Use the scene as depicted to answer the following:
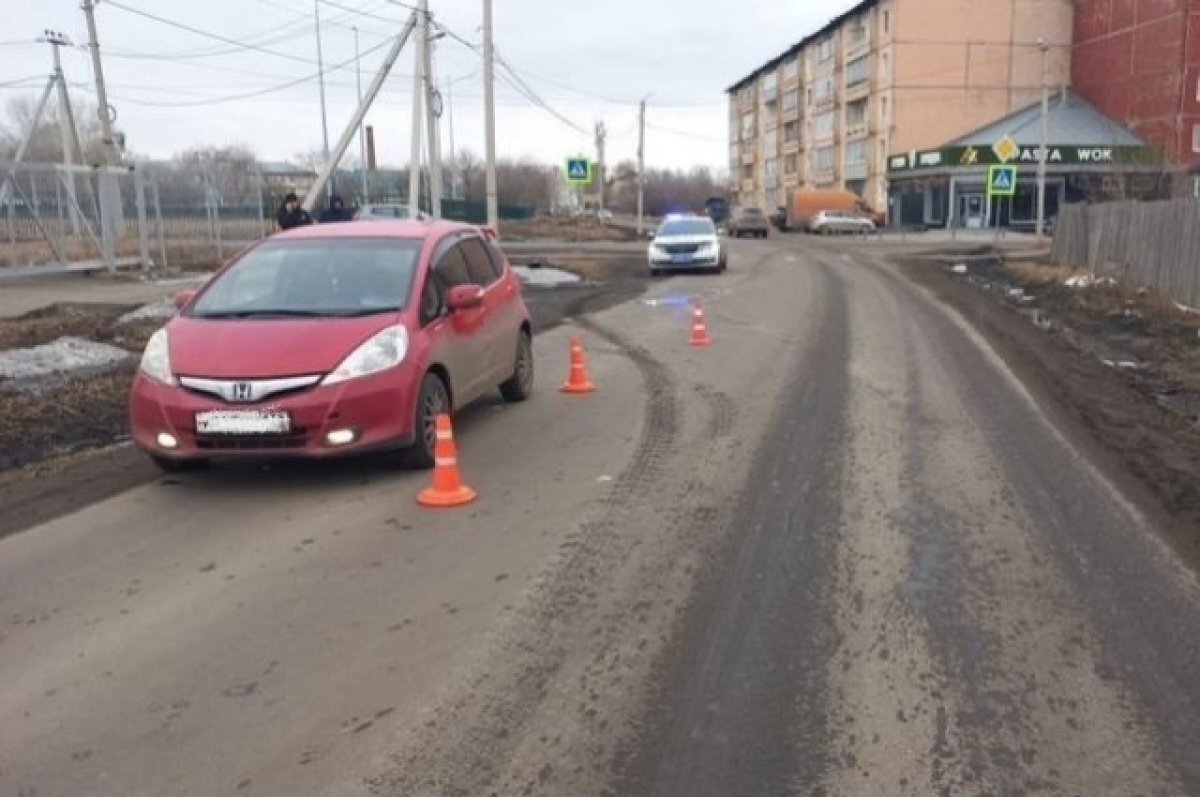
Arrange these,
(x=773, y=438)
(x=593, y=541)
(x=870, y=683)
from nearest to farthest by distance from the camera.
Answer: (x=870, y=683)
(x=593, y=541)
(x=773, y=438)

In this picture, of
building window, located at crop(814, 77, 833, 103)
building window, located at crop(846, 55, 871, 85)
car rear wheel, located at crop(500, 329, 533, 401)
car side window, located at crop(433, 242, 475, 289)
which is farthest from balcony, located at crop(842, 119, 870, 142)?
car side window, located at crop(433, 242, 475, 289)

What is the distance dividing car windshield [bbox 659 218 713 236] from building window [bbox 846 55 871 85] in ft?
165

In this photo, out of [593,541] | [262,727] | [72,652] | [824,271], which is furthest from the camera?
[824,271]

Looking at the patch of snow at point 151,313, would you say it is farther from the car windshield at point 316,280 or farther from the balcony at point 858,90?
the balcony at point 858,90

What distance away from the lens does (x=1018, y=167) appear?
57562 mm

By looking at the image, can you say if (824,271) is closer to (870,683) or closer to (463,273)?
(463,273)

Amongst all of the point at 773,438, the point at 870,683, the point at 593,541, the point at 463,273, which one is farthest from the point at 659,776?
the point at 463,273

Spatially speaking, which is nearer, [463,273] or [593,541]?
[593,541]

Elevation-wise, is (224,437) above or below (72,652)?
above

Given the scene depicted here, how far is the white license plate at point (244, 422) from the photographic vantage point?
625cm

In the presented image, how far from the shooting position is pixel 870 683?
3879 millimetres

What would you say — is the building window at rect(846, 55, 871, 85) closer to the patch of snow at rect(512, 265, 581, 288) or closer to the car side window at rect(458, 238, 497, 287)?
the patch of snow at rect(512, 265, 581, 288)

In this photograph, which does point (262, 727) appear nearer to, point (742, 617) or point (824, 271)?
point (742, 617)

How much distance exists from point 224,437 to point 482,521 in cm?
164
